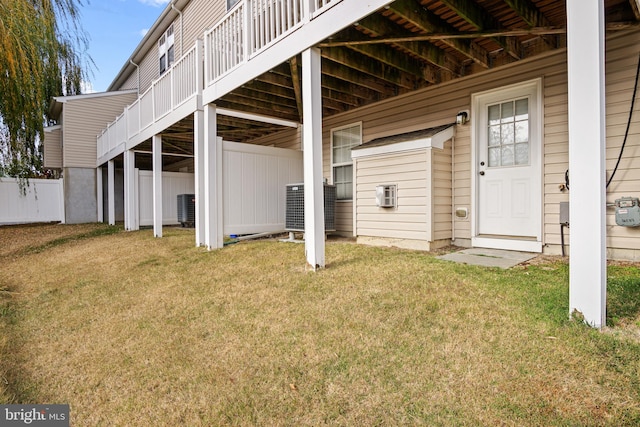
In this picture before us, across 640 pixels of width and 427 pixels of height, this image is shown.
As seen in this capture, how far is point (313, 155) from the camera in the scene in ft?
12.5

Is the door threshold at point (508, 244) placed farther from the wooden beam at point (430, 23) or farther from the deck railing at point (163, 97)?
the deck railing at point (163, 97)

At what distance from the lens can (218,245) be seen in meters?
5.71

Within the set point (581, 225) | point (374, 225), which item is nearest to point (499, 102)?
point (374, 225)

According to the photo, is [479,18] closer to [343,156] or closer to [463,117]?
[463,117]

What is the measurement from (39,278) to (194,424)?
4.46 meters

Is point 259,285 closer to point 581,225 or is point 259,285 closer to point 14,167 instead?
point 581,225

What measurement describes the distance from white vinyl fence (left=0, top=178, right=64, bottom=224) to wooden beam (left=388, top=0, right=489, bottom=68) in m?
14.5

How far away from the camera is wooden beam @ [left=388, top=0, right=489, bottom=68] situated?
129 inches

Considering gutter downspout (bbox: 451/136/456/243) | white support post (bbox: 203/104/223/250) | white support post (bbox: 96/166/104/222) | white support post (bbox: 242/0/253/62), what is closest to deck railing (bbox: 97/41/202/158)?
white support post (bbox: 203/104/223/250)

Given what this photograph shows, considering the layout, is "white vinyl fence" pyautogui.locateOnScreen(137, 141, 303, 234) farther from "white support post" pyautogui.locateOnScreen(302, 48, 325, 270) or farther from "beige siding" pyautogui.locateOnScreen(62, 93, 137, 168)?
"beige siding" pyautogui.locateOnScreen(62, 93, 137, 168)

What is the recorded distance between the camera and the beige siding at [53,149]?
1303cm

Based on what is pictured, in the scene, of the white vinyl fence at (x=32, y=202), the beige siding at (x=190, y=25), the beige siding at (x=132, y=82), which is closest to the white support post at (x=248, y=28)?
the beige siding at (x=190, y=25)

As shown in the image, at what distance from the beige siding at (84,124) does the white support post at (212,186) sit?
9.93 meters

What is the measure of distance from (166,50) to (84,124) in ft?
13.7
